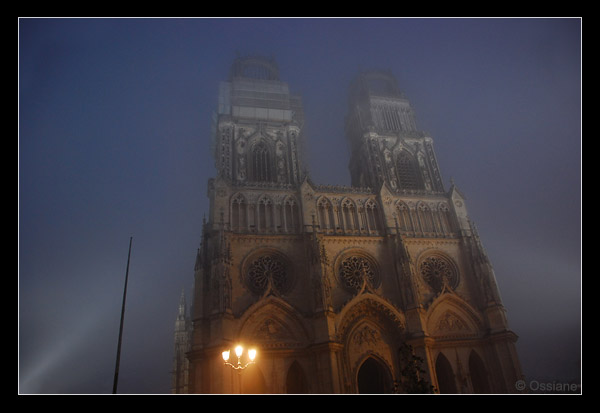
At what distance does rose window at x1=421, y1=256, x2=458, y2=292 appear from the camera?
30188 mm

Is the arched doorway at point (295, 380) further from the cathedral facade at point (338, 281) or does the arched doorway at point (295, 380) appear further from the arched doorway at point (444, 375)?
the arched doorway at point (444, 375)

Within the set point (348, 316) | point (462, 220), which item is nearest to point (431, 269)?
point (462, 220)

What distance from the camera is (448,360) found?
26.9 metres

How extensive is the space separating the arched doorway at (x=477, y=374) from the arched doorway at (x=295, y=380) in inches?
473

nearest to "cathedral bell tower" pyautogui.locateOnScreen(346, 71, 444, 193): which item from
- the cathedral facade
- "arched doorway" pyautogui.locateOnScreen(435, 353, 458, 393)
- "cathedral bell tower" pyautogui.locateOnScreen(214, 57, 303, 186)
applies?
the cathedral facade

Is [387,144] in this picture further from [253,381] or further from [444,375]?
[253,381]

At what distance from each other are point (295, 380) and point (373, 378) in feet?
20.3

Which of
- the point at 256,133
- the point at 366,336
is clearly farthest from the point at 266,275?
the point at 256,133

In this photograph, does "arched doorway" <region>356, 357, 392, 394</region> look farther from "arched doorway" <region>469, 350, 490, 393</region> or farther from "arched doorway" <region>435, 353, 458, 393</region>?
"arched doorway" <region>469, 350, 490, 393</region>

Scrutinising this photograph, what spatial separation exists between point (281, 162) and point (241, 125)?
5.71 m

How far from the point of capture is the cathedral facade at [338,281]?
82.5ft

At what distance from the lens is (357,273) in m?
29.7

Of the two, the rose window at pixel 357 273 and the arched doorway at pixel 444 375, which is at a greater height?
the rose window at pixel 357 273

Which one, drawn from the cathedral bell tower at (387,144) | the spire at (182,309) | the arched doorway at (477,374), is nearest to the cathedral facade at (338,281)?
the arched doorway at (477,374)
